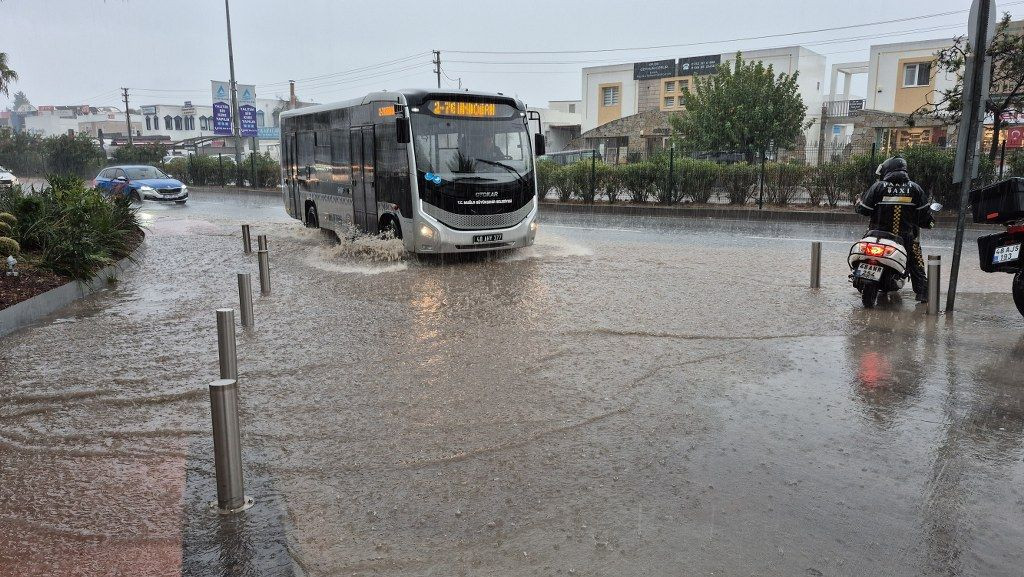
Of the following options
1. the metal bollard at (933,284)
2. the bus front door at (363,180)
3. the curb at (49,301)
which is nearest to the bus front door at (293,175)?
the bus front door at (363,180)

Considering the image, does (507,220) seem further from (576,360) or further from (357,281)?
Answer: (576,360)

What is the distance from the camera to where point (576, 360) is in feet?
22.0

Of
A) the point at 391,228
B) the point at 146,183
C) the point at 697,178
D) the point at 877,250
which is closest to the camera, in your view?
the point at 877,250

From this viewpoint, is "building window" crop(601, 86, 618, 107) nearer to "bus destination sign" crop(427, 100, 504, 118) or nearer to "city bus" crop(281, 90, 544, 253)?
"city bus" crop(281, 90, 544, 253)

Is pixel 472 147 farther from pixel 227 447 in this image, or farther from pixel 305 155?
pixel 227 447

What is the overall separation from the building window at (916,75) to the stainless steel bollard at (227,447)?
4622 centimetres

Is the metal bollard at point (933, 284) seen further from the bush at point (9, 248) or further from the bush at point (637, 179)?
the bush at point (637, 179)

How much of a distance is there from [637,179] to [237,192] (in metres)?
22.0

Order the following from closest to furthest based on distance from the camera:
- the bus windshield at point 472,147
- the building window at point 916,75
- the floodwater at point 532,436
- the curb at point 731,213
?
1. the floodwater at point 532,436
2. the bus windshield at point 472,147
3. the curb at point 731,213
4. the building window at point 916,75

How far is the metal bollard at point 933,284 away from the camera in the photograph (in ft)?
26.8

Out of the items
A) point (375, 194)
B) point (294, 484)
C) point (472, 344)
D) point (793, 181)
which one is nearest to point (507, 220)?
point (375, 194)

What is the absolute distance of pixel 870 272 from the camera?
8.40 metres

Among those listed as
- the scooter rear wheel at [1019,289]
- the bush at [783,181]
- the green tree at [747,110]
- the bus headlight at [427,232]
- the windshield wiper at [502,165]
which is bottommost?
the scooter rear wheel at [1019,289]

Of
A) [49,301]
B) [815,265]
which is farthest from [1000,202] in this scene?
[49,301]
